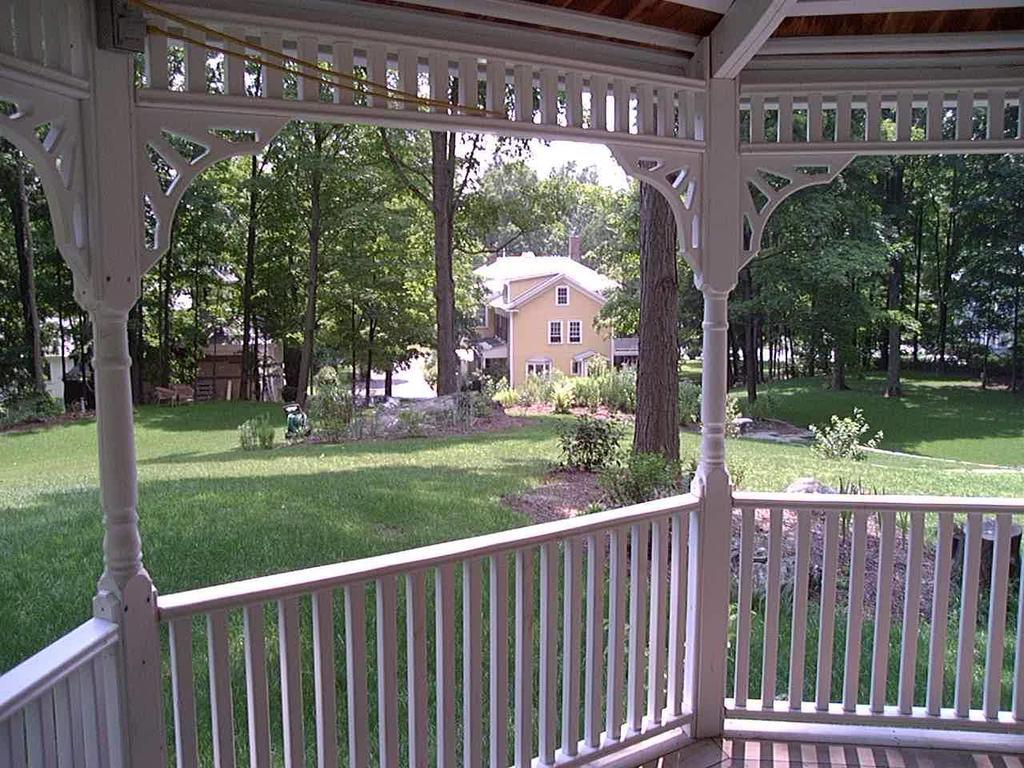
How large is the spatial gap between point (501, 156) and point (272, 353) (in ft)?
24.9

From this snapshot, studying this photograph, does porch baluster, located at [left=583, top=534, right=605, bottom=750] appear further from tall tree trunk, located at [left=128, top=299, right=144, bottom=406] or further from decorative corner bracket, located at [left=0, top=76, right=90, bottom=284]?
tall tree trunk, located at [left=128, top=299, right=144, bottom=406]

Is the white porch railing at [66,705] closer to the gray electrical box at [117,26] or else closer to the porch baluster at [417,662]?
the porch baluster at [417,662]

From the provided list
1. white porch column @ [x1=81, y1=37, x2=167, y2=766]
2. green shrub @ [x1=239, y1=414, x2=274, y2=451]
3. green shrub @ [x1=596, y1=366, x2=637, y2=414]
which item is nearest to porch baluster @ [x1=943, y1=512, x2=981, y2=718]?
white porch column @ [x1=81, y1=37, x2=167, y2=766]

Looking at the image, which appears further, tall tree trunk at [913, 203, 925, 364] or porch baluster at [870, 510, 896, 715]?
tall tree trunk at [913, 203, 925, 364]

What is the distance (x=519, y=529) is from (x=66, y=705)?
1.39 m

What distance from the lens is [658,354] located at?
241 inches

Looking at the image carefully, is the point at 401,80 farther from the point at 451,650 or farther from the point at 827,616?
the point at 827,616

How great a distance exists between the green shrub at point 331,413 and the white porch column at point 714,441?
7.73 metres

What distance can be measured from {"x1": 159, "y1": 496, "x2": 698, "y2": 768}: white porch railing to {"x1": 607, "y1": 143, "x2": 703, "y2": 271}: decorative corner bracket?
36.0 inches

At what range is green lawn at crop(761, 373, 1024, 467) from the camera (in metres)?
13.4

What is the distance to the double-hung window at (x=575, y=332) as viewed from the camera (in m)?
23.9

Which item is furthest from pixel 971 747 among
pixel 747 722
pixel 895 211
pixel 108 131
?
pixel 895 211

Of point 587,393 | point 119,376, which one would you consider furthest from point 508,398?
point 119,376

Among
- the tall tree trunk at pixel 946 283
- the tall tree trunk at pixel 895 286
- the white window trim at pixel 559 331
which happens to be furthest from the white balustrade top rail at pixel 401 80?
the white window trim at pixel 559 331
